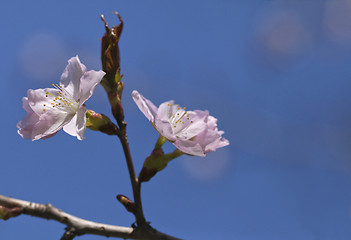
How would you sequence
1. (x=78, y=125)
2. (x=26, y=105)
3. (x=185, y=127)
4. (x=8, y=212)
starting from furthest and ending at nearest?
(x=185, y=127) < (x=26, y=105) < (x=78, y=125) < (x=8, y=212)

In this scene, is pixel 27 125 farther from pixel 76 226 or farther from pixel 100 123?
pixel 76 226

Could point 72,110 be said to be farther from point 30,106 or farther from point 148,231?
point 148,231

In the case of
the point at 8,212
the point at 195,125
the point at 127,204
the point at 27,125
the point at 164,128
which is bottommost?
the point at 8,212

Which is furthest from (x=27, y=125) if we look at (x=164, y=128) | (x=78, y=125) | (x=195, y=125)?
(x=195, y=125)

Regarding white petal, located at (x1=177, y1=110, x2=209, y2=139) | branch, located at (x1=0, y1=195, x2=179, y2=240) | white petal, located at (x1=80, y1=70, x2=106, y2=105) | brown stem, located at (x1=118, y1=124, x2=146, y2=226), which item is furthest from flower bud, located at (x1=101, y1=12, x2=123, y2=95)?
branch, located at (x1=0, y1=195, x2=179, y2=240)

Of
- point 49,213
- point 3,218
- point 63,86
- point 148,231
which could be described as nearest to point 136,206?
point 148,231

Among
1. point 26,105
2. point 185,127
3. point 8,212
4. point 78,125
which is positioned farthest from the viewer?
point 185,127

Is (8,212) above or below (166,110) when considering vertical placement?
below

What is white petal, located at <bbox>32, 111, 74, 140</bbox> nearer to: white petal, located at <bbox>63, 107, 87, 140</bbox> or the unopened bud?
white petal, located at <bbox>63, 107, 87, 140</bbox>

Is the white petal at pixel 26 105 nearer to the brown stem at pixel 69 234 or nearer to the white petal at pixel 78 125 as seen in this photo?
the white petal at pixel 78 125
